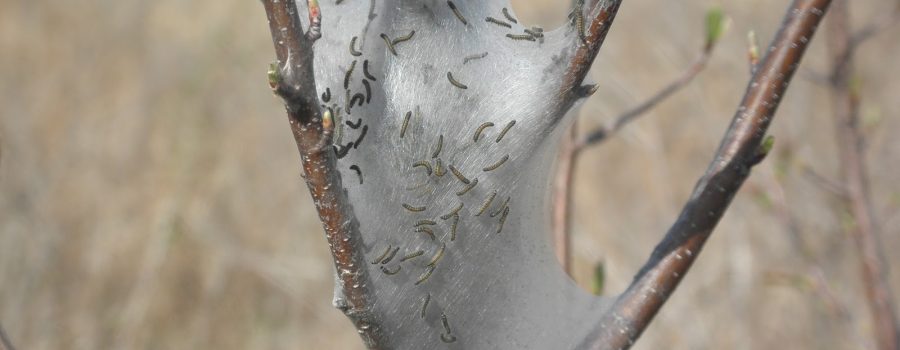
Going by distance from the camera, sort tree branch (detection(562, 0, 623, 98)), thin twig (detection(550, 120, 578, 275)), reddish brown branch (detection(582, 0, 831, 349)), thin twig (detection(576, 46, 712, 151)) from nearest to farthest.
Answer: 1. tree branch (detection(562, 0, 623, 98))
2. reddish brown branch (detection(582, 0, 831, 349))
3. thin twig (detection(550, 120, 578, 275))
4. thin twig (detection(576, 46, 712, 151))

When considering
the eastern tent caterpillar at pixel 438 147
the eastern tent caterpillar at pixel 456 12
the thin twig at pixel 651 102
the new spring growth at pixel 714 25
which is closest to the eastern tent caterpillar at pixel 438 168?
the eastern tent caterpillar at pixel 438 147

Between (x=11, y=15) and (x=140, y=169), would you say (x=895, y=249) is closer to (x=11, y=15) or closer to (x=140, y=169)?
(x=140, y=169)

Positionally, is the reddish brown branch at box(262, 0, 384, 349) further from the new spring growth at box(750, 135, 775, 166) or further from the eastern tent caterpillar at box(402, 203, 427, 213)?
the new spring growth at box(750, 135, 775, 166)

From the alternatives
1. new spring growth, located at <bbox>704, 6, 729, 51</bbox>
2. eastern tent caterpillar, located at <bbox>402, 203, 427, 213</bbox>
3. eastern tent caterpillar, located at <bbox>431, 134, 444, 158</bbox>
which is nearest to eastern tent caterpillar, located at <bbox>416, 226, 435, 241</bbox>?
eastern tent caterpillar, located at <bbox>402, 203, 427, 213</bbox>

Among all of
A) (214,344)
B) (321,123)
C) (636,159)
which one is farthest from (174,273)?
(321,123)

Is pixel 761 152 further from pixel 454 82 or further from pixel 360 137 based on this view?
pixel 360 137

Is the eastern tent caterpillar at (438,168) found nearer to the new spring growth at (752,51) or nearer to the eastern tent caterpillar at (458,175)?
the eastern tent caterpillar at (458,175)
